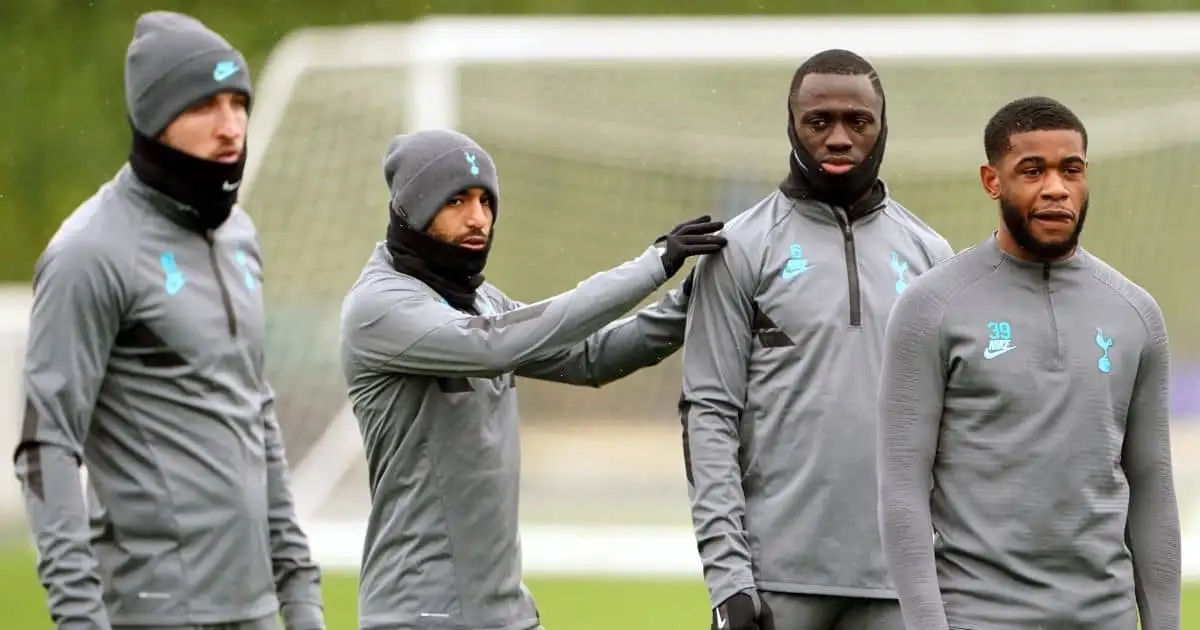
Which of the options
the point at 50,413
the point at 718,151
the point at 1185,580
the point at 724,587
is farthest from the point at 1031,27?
the point at 50,413

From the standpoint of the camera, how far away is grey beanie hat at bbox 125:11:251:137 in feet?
13.2

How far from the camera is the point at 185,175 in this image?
13.1 feet

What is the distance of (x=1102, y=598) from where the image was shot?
12.0 feet

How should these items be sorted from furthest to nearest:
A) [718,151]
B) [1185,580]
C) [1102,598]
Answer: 1. [718,151]
2. [1185,580]
3. [1102,598]

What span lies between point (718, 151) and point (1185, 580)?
4.08m

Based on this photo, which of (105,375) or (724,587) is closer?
(105,375)

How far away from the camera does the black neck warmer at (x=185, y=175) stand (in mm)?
3984

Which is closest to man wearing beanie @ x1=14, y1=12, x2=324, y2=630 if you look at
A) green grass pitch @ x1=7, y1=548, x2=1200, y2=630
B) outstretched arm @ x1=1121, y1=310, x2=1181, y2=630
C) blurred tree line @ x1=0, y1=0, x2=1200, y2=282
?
outstretched arm @ x1=1121, y1=310, x2=1181, y2=630

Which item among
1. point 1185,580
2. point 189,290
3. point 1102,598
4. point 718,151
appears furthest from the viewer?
point 718,151

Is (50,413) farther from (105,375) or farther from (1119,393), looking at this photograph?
(1119,393)

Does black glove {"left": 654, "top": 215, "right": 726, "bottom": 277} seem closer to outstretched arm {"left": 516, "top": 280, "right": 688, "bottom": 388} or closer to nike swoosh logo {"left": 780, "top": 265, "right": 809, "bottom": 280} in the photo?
nike swoosh logo {"left": 780, "top": 265, "right": 809, "bottom": 280}

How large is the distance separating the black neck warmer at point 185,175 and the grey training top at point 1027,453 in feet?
4.80

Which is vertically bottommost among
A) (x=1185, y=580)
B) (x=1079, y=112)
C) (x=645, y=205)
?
(x=1185, y=580)

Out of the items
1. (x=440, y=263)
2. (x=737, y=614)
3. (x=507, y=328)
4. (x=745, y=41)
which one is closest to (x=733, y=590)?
(x=737, y=614)
